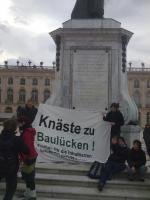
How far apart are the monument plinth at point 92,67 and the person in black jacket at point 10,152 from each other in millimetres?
4660

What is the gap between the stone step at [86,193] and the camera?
26.5ft

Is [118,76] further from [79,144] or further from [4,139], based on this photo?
[4,139]

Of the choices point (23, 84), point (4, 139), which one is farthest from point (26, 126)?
point (23, 84)

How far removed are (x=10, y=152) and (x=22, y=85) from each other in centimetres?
8349

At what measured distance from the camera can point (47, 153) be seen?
10.1 m

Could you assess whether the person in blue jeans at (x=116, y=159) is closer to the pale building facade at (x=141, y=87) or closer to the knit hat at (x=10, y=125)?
the knit hat at (x=10, y=125)

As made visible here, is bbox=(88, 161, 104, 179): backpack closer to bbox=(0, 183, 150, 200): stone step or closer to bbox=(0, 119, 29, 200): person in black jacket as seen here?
bbox=(0, 183, 150, 200): stone step

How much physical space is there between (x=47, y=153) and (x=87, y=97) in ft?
6.57

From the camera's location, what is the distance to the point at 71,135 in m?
10.2

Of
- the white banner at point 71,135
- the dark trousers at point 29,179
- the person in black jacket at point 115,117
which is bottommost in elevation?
the dark trousers at point 29,179

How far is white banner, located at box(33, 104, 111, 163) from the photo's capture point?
10.0 m

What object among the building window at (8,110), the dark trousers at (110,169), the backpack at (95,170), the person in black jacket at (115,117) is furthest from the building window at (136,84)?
the dark trousers at (110,169)

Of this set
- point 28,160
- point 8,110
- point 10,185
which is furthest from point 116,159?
point 8,110

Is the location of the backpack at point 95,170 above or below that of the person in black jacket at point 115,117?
below
